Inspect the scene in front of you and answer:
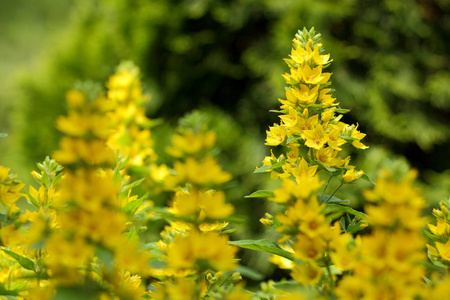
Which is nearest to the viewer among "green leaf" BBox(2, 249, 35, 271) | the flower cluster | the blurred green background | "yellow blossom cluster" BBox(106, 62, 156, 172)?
the flower cluster

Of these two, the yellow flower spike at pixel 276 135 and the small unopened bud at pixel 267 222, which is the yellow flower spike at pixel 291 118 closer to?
the yellow flower spike at pixel 276 135

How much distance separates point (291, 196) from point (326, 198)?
16 centimetres

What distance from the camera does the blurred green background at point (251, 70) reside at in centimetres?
249

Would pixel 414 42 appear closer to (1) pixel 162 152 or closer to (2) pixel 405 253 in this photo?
(1) pixel 162 152

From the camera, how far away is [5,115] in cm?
638

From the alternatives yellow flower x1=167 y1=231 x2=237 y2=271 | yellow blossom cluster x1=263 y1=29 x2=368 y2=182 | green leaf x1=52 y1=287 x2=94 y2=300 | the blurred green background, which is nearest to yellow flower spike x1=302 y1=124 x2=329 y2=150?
yellow blossom cluster x1=263 y1=29 x2=368 y2=182

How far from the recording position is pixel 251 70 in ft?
9.41

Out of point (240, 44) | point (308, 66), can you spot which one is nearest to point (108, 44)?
point (240, 44)

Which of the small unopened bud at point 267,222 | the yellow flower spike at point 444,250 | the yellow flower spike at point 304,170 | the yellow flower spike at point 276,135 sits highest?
the yellow flower spike at point 276,135

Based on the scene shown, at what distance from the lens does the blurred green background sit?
2.49 metres

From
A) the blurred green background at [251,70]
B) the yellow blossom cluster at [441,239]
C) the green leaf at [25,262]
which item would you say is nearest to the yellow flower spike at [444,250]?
the yellow blossom cluster at [441,239]

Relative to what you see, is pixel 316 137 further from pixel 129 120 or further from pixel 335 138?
pixel 129 120

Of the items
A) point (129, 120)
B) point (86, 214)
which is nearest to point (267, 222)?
point (86, 214)

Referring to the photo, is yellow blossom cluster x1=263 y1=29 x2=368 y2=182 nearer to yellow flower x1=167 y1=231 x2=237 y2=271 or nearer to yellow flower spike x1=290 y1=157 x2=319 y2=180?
yellow flower spike x1=290 y1=157 x2=319 y2=180
